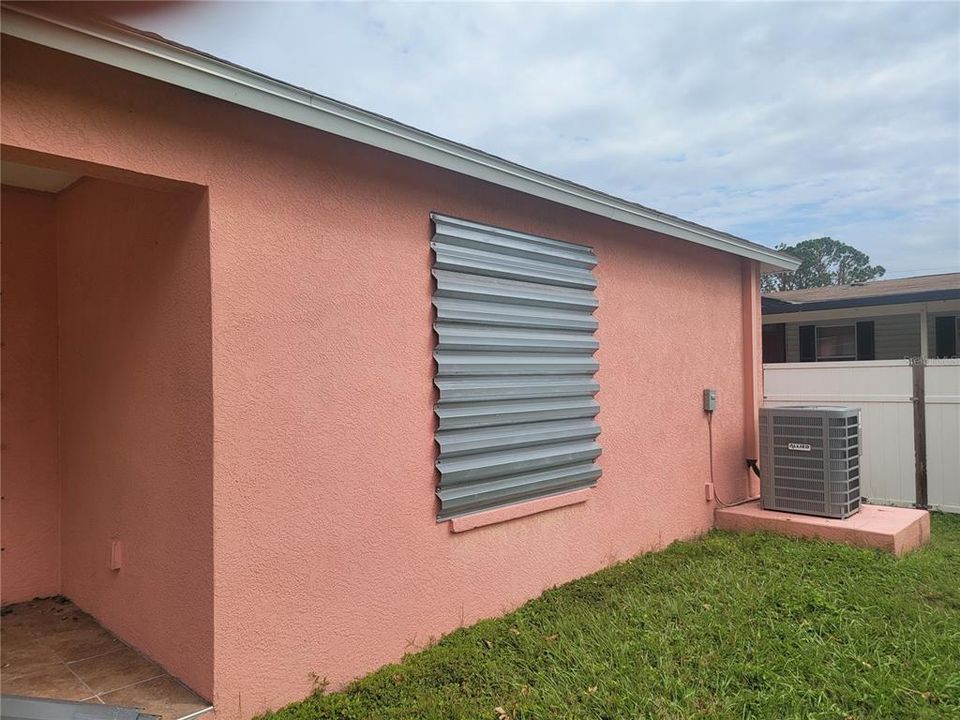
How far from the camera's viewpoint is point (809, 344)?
1525cm

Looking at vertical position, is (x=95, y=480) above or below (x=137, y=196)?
below

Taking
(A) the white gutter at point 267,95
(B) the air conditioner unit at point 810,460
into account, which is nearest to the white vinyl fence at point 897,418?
(B) the air conditioner unit at point 810,460

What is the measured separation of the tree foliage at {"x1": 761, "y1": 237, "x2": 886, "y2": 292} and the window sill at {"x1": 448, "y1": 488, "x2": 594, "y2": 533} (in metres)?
50.4

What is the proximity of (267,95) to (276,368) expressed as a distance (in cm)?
127

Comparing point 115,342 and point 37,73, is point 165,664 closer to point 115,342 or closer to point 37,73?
point 115,342

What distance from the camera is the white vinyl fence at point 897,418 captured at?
734 centimetres

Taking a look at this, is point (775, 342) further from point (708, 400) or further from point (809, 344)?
point (708, 400)

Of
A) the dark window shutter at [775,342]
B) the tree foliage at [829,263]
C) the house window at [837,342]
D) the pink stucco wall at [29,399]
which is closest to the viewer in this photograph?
the pink stucco wall at [29,399]

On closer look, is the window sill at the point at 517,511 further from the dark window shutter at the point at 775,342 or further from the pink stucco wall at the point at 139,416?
the dark window shutter at the point at 775,342

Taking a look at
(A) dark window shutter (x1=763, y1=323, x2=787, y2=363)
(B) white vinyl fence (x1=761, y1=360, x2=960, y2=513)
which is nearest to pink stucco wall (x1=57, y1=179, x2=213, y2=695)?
(B) white vinyl fence (x1=761, y1=360, x2=960, y2=513)

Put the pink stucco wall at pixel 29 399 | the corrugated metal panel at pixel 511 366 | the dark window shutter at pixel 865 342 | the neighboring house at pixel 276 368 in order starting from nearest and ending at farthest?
the neighboring house at pixel 276 368 → the corrugated metal panel at pixel 511 366 → the pink stucco wall at pixel 29 399 → the dark window shutter at pixel 865 342

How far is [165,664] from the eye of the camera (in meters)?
3.18

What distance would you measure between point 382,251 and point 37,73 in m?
1.73

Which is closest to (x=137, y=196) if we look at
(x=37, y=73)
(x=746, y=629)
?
(x=37, y=73)
